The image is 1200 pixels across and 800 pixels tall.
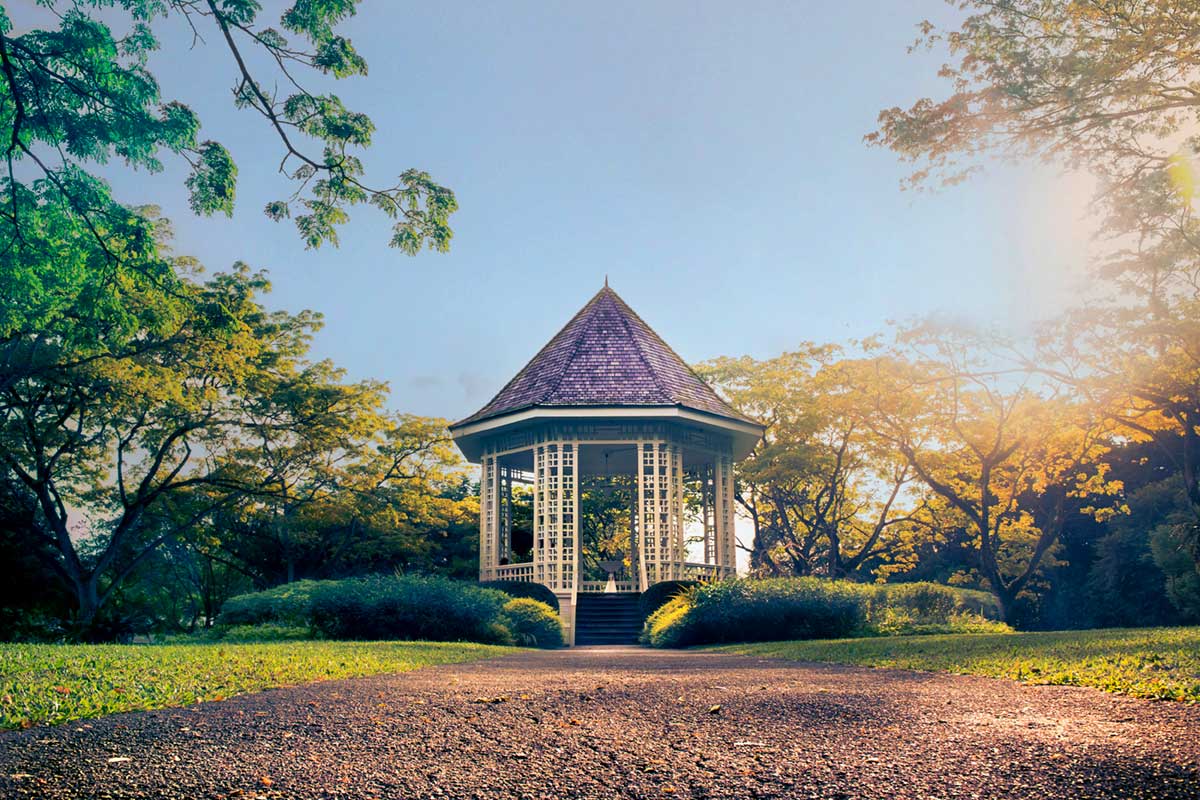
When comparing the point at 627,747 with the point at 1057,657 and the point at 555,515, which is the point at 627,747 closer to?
the point at 1057,657

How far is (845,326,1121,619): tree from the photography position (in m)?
19.9

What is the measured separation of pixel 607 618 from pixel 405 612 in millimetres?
5708

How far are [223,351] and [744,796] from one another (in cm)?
1894

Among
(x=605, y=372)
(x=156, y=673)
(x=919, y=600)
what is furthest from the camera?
(x=605, y=372)

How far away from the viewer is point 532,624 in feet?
52.7

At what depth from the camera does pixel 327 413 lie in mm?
23531

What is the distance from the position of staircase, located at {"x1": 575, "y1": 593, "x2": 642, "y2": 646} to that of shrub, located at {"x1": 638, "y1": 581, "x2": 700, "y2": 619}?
0.25 meters

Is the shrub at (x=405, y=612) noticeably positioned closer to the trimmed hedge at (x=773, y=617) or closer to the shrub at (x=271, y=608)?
the shrub at (x=271, y=608)

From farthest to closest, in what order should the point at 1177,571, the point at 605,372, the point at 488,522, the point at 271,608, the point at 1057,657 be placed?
the point at 1177,571 → the point at 488,522 → the point at 605,372 → the point at 271,608 → the point at 1057,657

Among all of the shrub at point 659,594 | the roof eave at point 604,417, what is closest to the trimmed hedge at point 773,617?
the shrub at point 659,594

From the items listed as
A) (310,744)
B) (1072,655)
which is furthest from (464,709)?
(1072,655)

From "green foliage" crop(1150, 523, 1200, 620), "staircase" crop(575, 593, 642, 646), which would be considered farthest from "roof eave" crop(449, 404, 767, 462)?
"green foliage" crop(1150, 523, 1200, 620)

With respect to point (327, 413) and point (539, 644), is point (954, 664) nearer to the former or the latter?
point (539, 644)

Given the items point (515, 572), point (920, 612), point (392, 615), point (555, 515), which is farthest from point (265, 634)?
point (920, 612)
